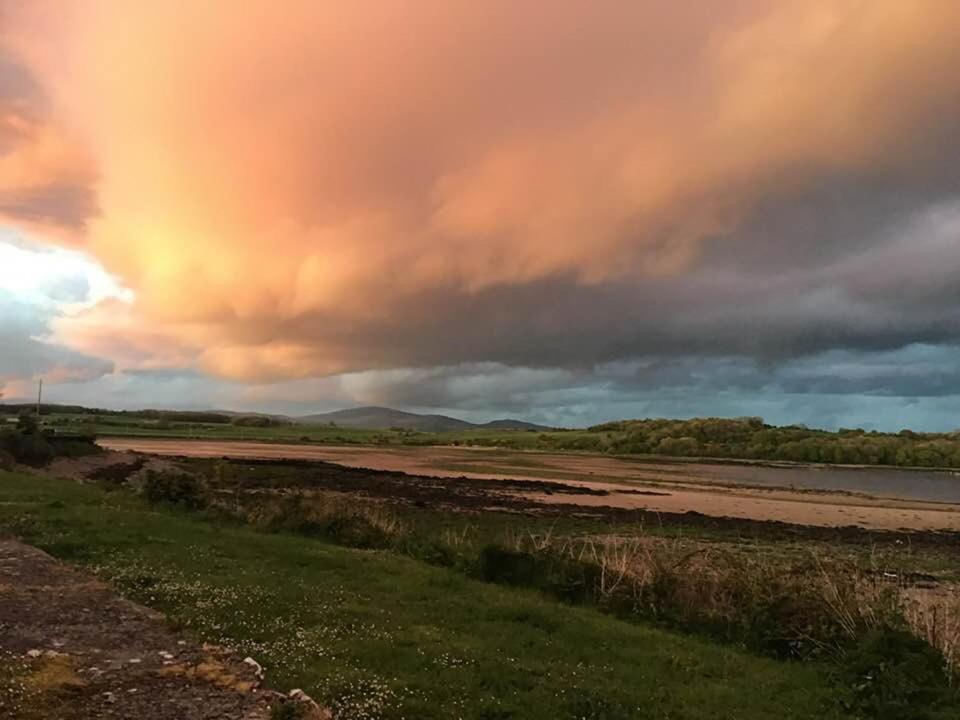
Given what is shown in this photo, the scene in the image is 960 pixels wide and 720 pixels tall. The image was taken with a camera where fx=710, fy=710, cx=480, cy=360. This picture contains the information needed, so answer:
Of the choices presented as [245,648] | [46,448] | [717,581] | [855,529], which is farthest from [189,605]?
[46,448]

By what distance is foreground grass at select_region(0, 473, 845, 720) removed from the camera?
892cm

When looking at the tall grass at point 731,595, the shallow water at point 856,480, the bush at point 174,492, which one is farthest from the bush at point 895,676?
the shallow water at point 856,480

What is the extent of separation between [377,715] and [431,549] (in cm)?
1233

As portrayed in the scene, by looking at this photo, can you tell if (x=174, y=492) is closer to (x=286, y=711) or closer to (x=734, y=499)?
(x=286, y=711)

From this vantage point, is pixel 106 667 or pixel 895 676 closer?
pixel 106 667

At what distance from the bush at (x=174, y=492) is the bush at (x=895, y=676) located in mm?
23820

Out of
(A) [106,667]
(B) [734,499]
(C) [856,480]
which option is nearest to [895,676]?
(A) [106,667]

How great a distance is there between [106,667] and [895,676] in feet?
36.5

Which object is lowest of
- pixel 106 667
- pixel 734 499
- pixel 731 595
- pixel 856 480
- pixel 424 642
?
pixel 856 480

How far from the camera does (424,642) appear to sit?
436 inches

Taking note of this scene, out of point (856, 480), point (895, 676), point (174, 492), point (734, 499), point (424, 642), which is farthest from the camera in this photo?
point (856, 480)

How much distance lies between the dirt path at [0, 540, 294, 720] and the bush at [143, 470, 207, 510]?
1668 cm

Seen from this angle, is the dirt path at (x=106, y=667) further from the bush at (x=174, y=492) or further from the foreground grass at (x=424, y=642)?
the bush at (x=174, y=492)

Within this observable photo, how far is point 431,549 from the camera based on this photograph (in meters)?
20.2
